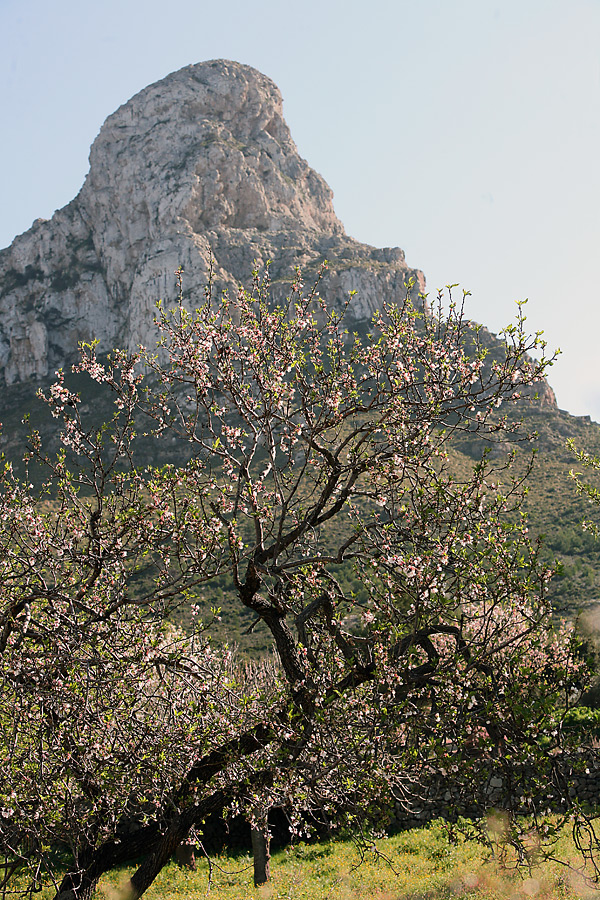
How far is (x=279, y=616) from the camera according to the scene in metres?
6.14

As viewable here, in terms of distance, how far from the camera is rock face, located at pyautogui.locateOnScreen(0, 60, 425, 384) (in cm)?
9219

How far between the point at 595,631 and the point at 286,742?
19456mm

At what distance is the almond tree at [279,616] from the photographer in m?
5.05

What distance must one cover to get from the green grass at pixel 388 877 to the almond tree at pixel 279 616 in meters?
2.07

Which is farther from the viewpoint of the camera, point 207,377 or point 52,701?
point 207,377

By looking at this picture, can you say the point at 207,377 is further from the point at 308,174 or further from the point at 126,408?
the point at 308,174

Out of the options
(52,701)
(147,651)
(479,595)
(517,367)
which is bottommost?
(52,701)

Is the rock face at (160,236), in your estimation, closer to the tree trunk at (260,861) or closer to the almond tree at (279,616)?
the tree trunk at (260,861)

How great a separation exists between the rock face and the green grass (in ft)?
242

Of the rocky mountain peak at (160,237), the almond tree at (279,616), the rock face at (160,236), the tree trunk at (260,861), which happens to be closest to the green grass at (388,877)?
the tree trunk at (260,861)

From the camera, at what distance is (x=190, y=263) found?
296ft

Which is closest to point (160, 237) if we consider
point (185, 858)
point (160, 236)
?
point (160, 236)

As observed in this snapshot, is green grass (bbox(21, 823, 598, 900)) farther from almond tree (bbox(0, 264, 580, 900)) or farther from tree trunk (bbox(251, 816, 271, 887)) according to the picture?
almond tree (bbox(0, 264, 580, 900))

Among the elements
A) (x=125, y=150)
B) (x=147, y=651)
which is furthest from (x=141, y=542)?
(x=125, y=150)
